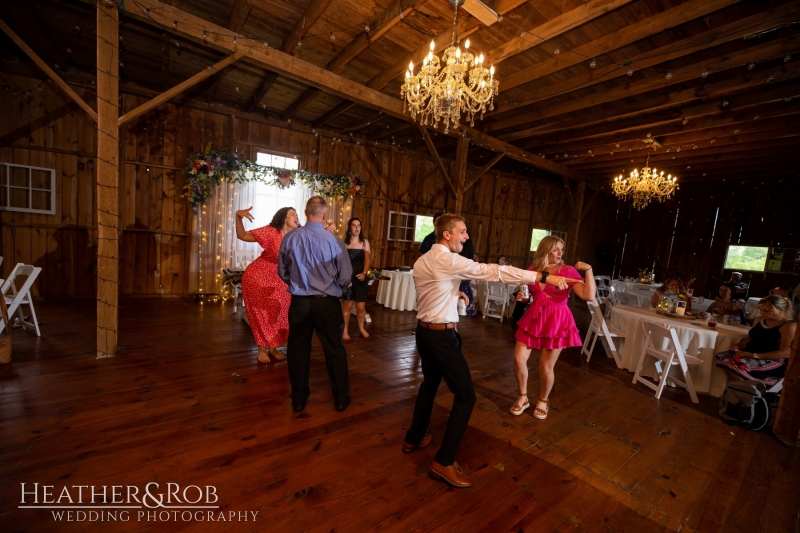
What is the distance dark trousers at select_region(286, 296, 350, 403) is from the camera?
2516 mm

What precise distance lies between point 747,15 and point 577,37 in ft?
4.81

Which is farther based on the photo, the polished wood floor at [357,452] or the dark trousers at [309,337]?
the dark trousers at [309,337]

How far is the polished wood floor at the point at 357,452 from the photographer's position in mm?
1812

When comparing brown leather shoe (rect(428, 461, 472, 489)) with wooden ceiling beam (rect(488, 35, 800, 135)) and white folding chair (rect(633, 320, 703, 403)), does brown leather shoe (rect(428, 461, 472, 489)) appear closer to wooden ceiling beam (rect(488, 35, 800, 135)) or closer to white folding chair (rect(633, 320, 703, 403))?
white folding chair (rect(633, 320, 703, 403))

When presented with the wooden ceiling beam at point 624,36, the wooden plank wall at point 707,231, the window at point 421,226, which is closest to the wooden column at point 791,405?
the wooden ceiling beam at point 624,36

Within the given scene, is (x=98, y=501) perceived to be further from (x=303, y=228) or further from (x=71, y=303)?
(x=71, y=303)

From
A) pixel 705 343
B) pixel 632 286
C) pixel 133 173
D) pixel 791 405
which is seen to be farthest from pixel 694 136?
pixel 133 173

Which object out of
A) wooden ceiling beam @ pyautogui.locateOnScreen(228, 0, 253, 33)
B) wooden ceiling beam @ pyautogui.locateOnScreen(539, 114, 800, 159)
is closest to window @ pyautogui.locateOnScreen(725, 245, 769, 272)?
wooden ceiling beam @ pyautogui.locateOnScreen(539, 114, 800, 159)

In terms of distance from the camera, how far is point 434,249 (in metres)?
1.97

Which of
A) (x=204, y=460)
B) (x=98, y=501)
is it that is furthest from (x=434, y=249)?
(x=98, y=501)

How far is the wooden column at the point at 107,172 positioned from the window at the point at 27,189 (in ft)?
11.8

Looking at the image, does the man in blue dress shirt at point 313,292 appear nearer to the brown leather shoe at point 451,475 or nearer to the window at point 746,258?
the brown leather shoe at point 451,475

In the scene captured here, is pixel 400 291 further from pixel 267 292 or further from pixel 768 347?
pixel 768 347

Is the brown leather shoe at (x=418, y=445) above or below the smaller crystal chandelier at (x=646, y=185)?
below
